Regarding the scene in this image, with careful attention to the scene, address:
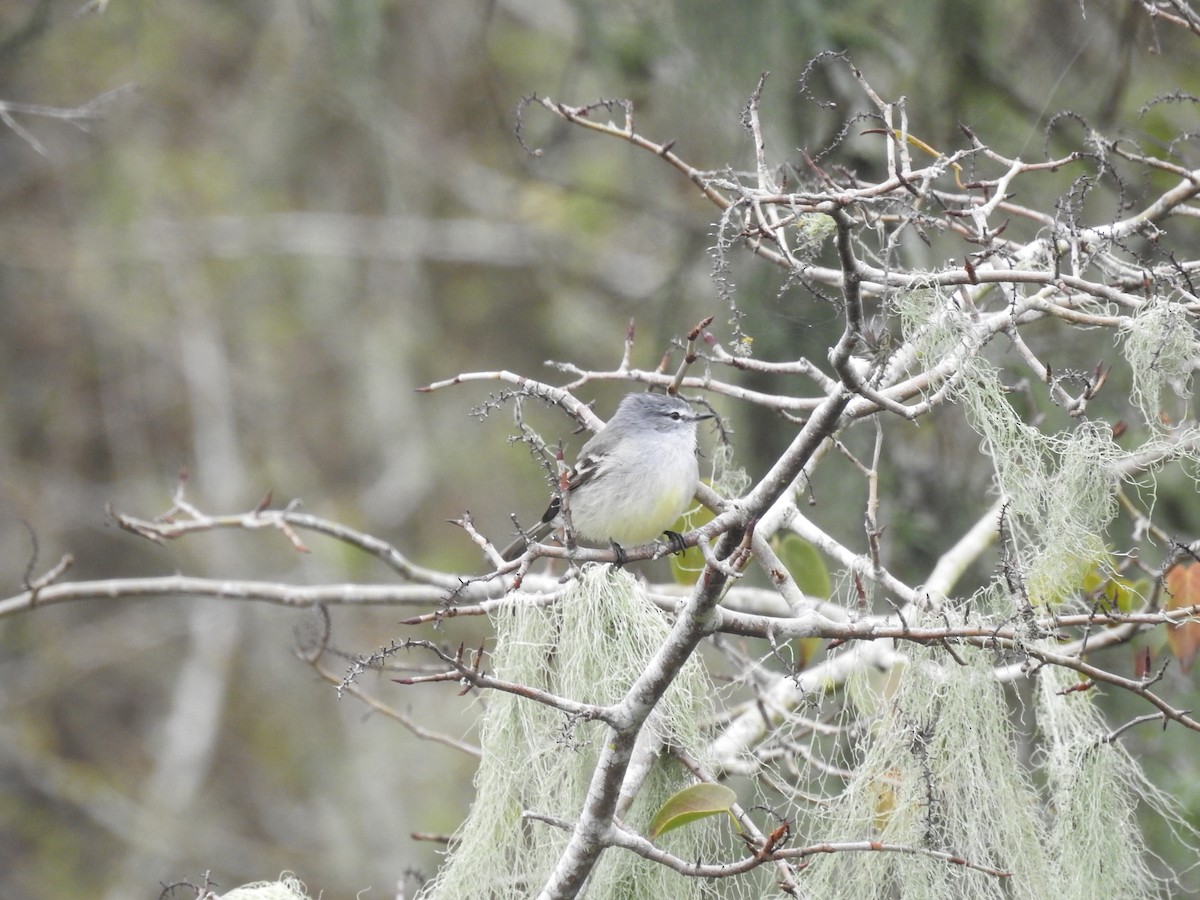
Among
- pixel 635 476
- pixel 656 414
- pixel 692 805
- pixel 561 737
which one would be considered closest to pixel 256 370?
pixel 656 414

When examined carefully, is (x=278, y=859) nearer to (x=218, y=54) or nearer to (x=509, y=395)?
(x=218, y=54)

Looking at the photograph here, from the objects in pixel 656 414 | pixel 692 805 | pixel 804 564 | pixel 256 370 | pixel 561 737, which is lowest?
pixel 692 805

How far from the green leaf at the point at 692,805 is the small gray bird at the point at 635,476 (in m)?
1.14

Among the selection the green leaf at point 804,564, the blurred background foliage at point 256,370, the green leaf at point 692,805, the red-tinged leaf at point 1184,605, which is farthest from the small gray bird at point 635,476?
the blurred background foliage at point 256,370

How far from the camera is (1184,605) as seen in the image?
326 centimetres

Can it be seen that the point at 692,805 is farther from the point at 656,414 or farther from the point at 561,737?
the point at 656,414

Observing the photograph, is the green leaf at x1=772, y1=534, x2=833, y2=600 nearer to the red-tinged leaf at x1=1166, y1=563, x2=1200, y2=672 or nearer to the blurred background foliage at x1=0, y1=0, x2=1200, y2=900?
the red-tinged leaf at x1=1166, y1=563, x2=1200, y2=672

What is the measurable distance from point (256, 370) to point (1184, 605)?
381 inches

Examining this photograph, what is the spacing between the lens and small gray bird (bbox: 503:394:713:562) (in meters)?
3.73

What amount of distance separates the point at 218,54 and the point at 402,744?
6.54m

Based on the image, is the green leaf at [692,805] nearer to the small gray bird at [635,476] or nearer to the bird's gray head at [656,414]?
the small gray bird at [635,476]

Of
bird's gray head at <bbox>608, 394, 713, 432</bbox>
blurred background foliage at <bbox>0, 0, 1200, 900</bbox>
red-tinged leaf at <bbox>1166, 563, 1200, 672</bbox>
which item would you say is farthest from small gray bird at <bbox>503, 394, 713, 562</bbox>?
blurred background foliage at <bbox>0, 0, 1200, 900</bbox>

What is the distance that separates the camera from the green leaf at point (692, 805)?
8.18ft

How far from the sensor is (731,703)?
6730mm
